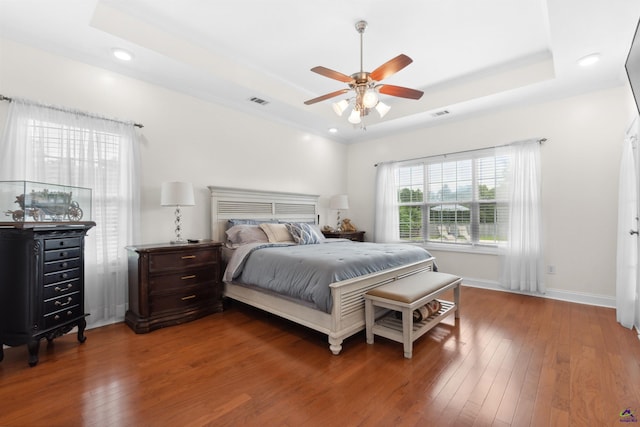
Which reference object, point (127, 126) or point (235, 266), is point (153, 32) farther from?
point (235, 266)

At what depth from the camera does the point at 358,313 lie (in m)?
2.55

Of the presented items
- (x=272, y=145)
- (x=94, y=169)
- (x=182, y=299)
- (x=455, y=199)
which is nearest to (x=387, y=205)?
(x=455, y=199)

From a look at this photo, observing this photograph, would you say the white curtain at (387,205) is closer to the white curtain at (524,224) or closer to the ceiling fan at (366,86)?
the white curtain at (524,224)

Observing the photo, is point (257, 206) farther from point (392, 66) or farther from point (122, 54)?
point (392, 66)

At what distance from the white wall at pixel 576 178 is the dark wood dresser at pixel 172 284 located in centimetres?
386

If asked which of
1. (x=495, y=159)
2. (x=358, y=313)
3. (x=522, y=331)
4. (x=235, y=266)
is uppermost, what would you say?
(x=495, y=159)

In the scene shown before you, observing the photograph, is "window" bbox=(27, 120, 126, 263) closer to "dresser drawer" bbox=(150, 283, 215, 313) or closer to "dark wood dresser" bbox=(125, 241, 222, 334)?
"dark wood dresser" bbox=(125, 241, 222, 334)

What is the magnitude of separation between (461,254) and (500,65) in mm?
2710

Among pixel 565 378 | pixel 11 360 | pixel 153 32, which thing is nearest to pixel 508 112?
pixel 565 378

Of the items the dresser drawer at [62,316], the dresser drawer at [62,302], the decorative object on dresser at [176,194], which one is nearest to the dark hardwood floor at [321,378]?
the dresser drawer at [62,316]

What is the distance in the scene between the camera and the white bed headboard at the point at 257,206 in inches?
152

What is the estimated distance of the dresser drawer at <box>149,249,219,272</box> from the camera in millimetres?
2865

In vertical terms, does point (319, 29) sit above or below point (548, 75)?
above

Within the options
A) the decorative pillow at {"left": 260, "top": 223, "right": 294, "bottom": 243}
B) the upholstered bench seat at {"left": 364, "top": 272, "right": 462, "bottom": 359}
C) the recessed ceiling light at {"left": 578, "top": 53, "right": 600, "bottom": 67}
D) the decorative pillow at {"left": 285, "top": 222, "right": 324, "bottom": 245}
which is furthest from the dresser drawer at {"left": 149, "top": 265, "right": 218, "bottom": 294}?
the recessed ceiling light at {"left": 578, "top": 53, "right": 600, "bottom": 67}
